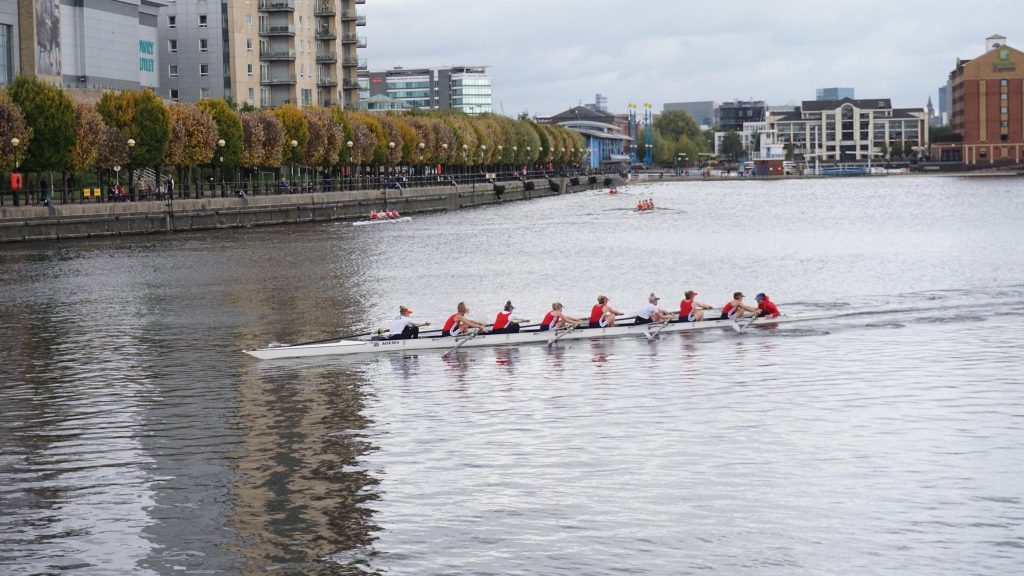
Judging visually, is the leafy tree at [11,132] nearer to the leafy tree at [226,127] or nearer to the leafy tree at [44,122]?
the leafy tree at [44,122]

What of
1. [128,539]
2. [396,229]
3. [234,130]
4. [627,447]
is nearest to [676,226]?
[396,229]

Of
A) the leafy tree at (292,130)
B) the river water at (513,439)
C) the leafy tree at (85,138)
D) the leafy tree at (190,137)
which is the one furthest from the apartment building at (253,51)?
the river water at (513,439)

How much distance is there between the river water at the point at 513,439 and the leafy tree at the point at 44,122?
1344 inches

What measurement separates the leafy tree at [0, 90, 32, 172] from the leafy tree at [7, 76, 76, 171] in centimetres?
82

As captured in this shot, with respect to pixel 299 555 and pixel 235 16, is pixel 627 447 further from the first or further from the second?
pixel 235 16

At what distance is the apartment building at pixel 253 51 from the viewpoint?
553ft

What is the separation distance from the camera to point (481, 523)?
948 inches

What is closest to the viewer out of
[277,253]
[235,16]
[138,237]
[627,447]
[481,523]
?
[481,523]

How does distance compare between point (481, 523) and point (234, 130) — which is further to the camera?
point (234, 130)

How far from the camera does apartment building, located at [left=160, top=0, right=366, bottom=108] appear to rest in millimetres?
168625

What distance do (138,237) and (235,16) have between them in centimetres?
7652

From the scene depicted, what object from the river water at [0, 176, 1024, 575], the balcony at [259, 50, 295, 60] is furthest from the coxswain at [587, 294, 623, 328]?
the balcony at [259, 50, 295, 60]

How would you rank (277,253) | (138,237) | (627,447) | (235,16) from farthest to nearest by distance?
(235,16) < (138,237) < (277,253) < (627,447)

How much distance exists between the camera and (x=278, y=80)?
175625 mm
